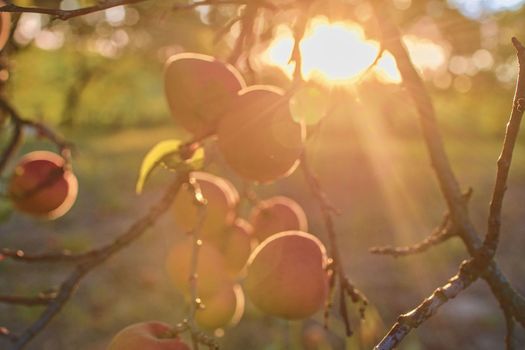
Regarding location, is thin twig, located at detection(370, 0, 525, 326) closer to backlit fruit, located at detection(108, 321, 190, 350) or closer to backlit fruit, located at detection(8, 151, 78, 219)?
backlit fruit, located at detection(108, 321, 190, 350)

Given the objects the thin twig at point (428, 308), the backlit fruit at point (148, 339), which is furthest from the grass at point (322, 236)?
the thin twig at point (428, 308)

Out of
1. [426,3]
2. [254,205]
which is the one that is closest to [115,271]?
[254,205]

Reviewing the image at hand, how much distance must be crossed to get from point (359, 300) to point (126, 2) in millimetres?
460

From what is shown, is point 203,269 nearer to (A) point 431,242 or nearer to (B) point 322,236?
(A) point 431,242

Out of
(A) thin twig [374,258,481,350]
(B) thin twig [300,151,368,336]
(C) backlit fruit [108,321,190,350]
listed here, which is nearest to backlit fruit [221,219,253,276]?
(B) thin twig [300,151,368,336]

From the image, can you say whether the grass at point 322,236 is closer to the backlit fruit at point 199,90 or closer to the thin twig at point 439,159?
the backlit fruit at point 199,90

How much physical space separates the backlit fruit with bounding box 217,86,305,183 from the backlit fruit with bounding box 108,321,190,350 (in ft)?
0.78

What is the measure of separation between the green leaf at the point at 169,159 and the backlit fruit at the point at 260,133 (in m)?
0.04

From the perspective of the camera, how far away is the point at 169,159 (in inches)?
32.8

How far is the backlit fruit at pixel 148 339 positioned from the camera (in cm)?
66

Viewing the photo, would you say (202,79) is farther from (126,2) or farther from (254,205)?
(254,205)

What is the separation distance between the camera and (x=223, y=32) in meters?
1.01

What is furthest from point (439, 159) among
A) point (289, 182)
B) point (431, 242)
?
point (289, 182)

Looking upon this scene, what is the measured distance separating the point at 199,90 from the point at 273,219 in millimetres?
314
